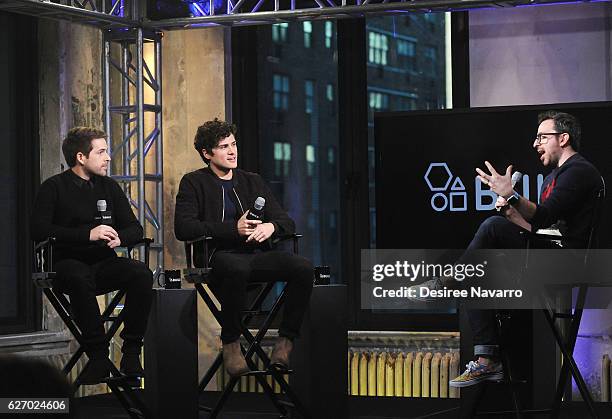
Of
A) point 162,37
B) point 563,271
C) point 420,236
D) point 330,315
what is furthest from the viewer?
point 162,37

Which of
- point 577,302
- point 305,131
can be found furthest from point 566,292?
point 305,131

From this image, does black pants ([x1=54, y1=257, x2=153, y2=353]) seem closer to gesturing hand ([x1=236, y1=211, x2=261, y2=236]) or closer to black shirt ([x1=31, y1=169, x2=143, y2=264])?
black shirt ([x1=31, y1=169, x2=143, y2=264])

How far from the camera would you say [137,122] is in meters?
5.95

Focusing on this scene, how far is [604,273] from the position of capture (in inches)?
161

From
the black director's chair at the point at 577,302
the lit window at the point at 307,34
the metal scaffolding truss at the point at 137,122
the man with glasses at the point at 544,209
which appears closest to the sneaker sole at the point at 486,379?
the man with glasses at the point at 544,209

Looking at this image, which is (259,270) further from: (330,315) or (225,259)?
(330,315)

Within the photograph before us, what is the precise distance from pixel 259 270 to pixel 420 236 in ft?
5.01

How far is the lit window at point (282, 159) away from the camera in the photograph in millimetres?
6699

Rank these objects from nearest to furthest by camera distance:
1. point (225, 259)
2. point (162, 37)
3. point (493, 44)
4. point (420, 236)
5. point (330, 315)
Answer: point (225, 259), point (330, 315), point (420, 236), point (493, 44), point (162, 37)

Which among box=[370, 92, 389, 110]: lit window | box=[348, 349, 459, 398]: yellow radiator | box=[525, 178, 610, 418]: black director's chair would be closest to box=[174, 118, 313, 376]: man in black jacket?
box=[525, 178, 610, 418]: black director's chair

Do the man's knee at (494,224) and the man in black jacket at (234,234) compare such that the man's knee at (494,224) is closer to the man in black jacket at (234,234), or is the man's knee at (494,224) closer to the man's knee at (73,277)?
the man in black jacket at (234,234)

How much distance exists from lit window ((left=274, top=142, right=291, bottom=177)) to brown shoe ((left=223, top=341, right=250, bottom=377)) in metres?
2.57

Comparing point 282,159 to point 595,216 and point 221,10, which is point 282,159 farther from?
point 595,216

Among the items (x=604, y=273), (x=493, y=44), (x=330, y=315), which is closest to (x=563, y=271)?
(x=604, y=273)
